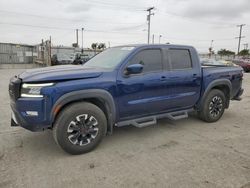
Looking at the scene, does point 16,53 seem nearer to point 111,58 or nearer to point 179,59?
point 111,58

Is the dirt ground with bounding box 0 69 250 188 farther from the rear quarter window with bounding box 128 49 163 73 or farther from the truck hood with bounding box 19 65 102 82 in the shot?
the rear quarter window with bounding box 128 49 163 73

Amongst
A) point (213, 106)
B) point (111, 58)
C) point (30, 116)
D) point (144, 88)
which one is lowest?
point (213, 106)

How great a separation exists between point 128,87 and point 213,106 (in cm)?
258

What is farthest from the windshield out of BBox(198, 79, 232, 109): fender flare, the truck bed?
BBox(198, 79, 232, 109): fender flare

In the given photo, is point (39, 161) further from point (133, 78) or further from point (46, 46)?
point (46, 46)

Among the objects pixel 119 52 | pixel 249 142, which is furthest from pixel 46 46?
pixel 249 142

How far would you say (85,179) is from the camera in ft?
10.0

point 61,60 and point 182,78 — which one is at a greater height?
point 61,60

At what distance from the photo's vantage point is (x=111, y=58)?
4.57 meters

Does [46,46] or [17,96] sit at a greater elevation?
[46,46]

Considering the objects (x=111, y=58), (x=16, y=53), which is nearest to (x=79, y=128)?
(x=111, y=58)

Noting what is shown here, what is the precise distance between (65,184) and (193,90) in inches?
133

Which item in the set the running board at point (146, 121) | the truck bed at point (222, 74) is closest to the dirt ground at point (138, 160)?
the running board at point (146, 121)

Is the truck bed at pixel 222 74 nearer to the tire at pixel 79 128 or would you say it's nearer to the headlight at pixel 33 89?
the tire at pixel 79 128
